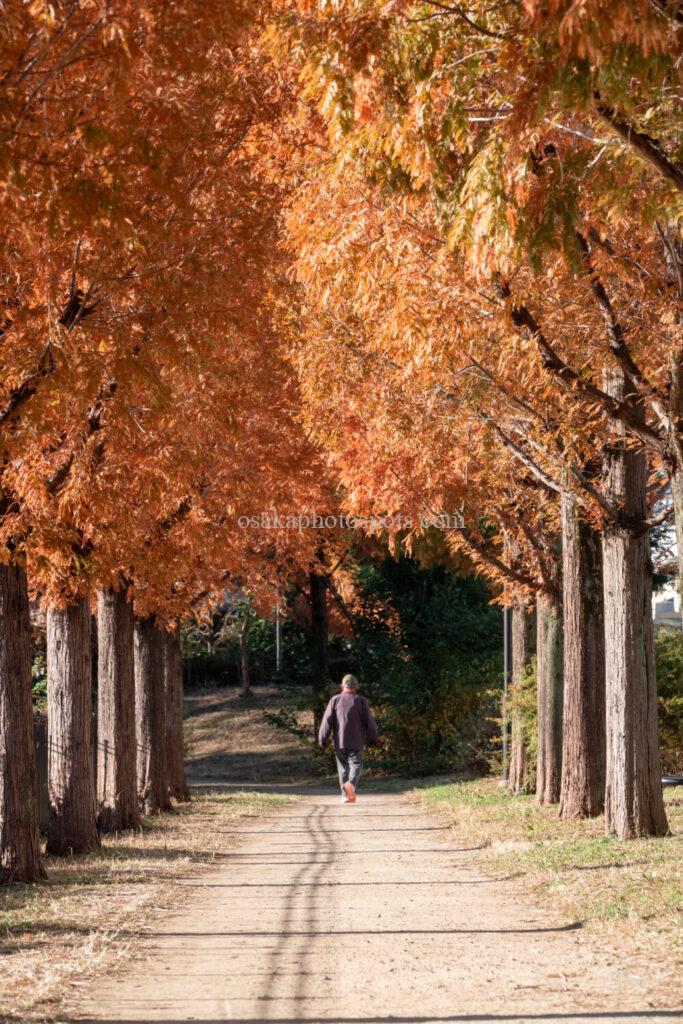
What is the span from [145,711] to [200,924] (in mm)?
13590

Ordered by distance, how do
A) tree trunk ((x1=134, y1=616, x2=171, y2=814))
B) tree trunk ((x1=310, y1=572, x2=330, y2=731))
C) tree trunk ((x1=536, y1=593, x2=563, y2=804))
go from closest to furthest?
tree trunk ((x1=536, y1=593, x2=563, y2=804)) → tree trunk ((x1=134, y1=616, x2=171, y2=814)) → tree trunk ((x1=310, y1=572, x2=330, y2=731))

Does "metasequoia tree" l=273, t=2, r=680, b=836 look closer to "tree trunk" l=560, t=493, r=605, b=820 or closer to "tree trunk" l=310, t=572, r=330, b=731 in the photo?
"tree trunk" l=560, t=493, r=605, b=820

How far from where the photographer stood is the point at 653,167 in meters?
8.02

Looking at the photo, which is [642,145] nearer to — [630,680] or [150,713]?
[630,680]

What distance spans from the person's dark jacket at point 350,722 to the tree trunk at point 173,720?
3.76m

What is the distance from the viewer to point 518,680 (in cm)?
2452

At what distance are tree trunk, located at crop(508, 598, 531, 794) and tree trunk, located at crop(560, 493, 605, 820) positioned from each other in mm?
5963

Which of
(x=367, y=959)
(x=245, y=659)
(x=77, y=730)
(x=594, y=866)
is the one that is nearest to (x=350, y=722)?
(x=77, y=730)

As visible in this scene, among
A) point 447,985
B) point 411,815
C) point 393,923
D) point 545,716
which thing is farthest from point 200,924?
point 411,815

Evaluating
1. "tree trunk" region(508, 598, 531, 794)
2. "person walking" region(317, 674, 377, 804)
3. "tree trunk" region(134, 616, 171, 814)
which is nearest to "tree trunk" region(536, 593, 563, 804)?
"tree trunk" region(508, 598, 531, 794)

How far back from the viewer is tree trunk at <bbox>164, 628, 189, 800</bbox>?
25344 mm

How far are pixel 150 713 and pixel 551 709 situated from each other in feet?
23.0

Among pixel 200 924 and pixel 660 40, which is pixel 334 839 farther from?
pixel 660 40

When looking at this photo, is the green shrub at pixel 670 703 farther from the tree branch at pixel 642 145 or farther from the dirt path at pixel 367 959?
Answer: the tree branch at pixel 642 145
